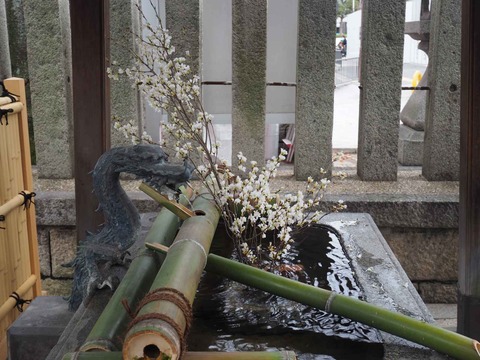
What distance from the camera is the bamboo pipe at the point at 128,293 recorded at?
206 cm

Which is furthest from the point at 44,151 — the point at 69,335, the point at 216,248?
the point at 69,335

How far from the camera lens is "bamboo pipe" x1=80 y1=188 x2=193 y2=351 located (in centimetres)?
206

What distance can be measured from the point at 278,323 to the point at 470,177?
145 cm

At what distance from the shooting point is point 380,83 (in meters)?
4.75

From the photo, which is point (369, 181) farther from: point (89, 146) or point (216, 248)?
point (89, 146)

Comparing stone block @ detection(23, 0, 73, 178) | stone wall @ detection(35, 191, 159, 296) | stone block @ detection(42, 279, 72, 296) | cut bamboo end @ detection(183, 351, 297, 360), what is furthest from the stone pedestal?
cut bamboo end @ detection(183, 351, 297, 360)

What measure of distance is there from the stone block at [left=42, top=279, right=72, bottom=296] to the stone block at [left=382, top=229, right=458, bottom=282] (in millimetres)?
2332

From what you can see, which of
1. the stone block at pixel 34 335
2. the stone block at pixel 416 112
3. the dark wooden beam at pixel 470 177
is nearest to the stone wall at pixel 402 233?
the dark wooden beam at pixel 470 177

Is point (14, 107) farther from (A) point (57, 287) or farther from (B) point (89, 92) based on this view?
(A) point (57, 287)

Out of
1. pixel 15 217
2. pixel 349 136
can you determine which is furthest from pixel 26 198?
pixel 349 136

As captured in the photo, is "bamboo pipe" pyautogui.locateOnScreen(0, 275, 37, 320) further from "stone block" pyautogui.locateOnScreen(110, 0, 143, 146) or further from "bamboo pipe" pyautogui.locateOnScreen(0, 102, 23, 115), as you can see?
"stone block" pyautogui.locateOnScreen(110, 0, 143, 146)

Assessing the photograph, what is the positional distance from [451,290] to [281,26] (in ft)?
9.33

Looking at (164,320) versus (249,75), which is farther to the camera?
(249,75)

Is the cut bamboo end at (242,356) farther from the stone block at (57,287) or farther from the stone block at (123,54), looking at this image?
the stone block at (57,287)
